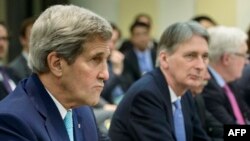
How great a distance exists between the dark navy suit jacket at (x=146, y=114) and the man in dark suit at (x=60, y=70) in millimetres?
845

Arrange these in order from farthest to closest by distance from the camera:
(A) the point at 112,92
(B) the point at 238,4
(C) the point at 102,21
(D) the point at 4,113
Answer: (B) the point at 238,4 < (A) the point at 112,92 < (C) the point at 102,21 < (D) the point at 4,113

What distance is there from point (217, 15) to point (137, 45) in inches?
64.7

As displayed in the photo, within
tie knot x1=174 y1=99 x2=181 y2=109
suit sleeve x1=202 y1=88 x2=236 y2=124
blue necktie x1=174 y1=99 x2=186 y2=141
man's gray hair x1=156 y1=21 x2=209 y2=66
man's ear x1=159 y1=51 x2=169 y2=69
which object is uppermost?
man's gray hair x1=156 y1=21 x2=209 y2=66

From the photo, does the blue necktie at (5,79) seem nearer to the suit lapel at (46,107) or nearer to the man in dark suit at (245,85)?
the man in dark suit at (245,85)

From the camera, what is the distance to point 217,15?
895 centimetres

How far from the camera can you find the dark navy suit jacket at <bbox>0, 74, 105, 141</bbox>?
1865 millimetres

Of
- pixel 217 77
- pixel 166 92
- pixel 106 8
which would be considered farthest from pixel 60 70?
pixel 106 8

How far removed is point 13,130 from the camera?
186cm

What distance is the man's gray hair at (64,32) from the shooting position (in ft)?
6.38

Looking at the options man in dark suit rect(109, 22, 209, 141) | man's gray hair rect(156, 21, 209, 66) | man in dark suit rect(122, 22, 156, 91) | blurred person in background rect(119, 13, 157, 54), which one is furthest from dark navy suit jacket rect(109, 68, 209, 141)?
blurred person in background rect(119, 13, 157, 54)

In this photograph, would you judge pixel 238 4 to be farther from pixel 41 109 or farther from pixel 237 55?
pixel 41 109

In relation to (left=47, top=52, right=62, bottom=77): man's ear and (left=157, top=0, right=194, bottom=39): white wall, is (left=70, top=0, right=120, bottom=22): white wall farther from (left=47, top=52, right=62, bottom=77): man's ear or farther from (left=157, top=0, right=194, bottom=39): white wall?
(left=47, top=52, right=62, bottom=77): man's ear

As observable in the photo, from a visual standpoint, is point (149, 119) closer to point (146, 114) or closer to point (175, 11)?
point (146, 114)

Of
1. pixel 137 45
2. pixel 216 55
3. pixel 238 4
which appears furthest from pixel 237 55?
pixel 238 4
